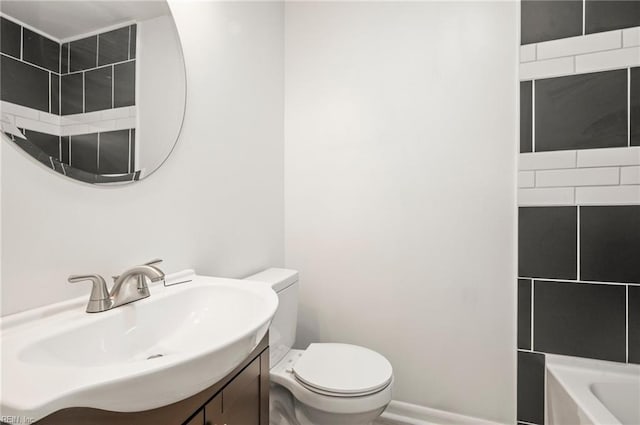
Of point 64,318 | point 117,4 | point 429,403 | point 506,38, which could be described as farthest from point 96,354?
point 506,38

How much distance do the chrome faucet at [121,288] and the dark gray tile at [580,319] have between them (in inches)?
60.2

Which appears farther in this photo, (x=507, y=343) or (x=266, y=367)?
(x=507, y=343)

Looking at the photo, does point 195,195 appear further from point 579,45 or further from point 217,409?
point 579,45

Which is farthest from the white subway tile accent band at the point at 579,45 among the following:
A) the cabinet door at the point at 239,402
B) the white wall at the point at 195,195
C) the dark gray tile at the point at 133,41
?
the cabinet door at the point at 239,402

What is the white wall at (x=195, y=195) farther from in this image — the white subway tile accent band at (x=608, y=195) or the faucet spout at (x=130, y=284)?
the white subway tile accent band at (x=608, y=195)

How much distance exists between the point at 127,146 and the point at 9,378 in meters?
0.68

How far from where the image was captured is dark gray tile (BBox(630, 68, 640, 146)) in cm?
133

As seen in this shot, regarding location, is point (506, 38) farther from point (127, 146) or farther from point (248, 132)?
point (127, 146)

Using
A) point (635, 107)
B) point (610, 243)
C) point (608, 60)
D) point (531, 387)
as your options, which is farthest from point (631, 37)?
point (531, 387)

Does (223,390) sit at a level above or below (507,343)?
above

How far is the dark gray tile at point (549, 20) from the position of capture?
141cm

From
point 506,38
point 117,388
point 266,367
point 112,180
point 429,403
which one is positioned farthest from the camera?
point 429,403

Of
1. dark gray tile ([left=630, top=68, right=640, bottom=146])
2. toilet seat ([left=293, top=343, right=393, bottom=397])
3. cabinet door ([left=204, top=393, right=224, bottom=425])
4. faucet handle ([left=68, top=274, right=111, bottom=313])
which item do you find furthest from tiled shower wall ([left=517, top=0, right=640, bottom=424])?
faucet handle ([left=68, top=274, right=111, bottom=313])

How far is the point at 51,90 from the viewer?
32.3 inches
